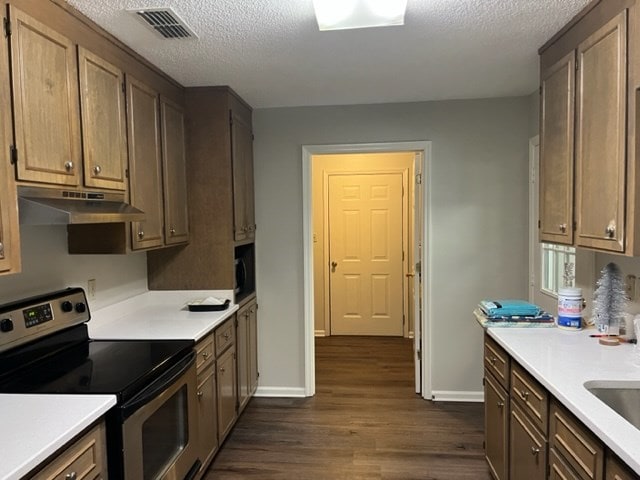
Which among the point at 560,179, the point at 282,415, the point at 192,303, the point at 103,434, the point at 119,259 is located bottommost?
the point at 282,415

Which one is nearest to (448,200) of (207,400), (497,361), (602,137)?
(497,361)

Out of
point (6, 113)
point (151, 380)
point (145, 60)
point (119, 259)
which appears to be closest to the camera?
point (6, 113)

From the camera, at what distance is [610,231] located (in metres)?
1.79

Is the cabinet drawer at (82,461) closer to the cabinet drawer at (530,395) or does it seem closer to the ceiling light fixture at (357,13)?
the cabinet drawer at (530,395)

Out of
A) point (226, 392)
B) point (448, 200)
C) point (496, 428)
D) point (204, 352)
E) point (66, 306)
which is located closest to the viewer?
point (66, 306)

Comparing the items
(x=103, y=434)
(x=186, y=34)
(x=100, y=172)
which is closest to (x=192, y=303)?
(x=100, y=172)

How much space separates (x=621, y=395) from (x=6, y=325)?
2.35 meters

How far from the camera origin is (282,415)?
3389 mm

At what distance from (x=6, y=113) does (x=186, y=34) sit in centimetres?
94

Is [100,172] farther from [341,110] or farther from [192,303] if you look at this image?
[341,110]

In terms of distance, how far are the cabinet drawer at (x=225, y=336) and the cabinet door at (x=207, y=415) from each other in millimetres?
148

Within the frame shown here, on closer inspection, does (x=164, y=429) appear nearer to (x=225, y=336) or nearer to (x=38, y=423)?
(x=38, y=423)

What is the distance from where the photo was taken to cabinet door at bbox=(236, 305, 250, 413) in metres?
3.17

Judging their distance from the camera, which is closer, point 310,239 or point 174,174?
point 174,174
